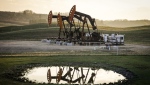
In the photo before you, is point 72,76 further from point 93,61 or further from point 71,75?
point 93,61

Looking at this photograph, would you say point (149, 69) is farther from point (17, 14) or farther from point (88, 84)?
point (17, 14)

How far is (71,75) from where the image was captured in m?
13.2

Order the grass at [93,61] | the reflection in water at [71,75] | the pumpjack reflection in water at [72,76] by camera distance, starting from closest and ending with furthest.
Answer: the reflection in water at [71,75] → the pumpjack reflection in water at [72,76] → the grass at [93,61]

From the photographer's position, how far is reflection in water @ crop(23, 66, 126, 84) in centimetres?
1188

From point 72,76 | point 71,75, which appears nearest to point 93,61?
point 71,75

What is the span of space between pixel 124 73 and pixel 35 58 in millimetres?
7618

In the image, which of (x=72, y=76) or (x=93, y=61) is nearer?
(x=72, y=76)

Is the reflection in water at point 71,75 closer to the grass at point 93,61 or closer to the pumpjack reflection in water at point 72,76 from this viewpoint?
the pumpjack reflection in water at point 72,76

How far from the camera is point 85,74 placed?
1348 centimetres

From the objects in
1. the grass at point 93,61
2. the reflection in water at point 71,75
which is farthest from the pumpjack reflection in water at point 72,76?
the grass at point 93,61

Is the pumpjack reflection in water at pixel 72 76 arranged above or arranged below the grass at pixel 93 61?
below

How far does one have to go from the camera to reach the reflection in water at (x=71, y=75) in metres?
11.9

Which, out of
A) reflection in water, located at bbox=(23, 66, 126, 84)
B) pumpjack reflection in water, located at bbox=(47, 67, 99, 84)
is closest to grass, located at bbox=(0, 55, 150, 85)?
reflection in water, located at bbox=(23, 66, 126, 84)

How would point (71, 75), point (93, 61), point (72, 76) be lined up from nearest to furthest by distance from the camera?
point (72, 76), point (71, 75), point (93, 61)
